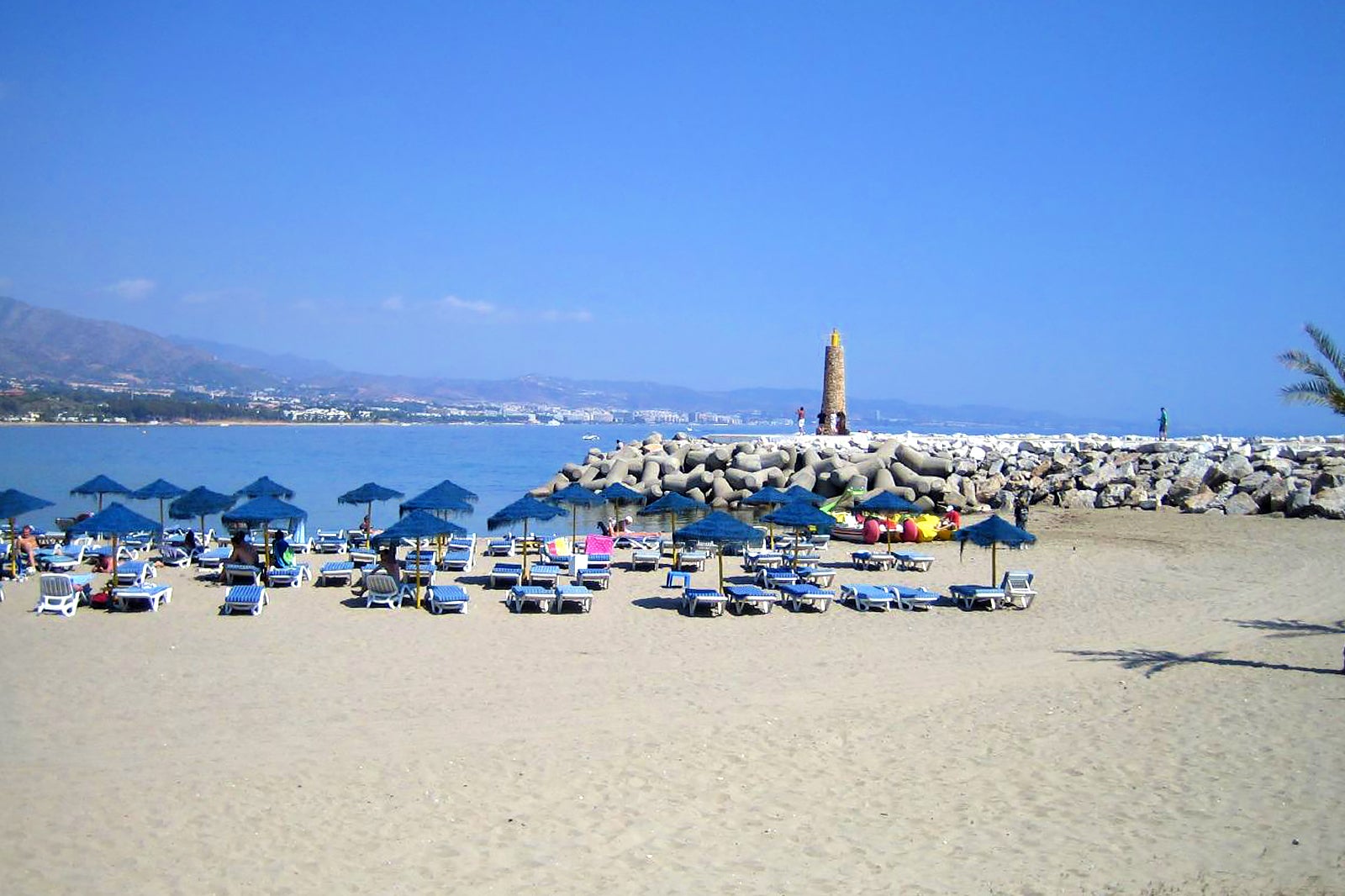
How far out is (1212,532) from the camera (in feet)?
71.8

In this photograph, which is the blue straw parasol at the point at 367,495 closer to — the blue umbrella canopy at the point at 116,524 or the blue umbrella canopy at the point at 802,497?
the blue umbrella canopy at the point at 116,524

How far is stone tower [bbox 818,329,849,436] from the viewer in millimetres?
39906

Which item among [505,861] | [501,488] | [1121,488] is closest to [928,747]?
[505,861]

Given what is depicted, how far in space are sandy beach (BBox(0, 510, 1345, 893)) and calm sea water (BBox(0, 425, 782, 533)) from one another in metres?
18.3

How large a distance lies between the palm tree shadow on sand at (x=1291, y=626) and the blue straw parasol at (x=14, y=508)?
57.4ft

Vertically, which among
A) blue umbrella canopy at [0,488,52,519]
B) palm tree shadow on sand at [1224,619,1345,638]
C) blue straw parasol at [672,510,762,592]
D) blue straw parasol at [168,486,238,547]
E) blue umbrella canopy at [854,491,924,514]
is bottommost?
→ palm tree shadow on sand at [1224,619,1345,638]

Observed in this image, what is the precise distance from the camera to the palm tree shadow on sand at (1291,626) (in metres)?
12.4

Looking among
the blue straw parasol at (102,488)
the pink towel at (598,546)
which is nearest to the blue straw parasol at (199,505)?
the blue straw parasol at (102,488)

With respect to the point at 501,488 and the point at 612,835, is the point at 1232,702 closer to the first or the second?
the point at 612,835

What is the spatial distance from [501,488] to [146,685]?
37.5 metres

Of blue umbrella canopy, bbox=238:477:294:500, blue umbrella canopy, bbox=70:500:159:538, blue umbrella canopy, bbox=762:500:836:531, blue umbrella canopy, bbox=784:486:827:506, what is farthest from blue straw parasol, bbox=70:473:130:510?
blue umbrella canopy, bbox=784:486:827:506

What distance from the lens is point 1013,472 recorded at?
32094mm

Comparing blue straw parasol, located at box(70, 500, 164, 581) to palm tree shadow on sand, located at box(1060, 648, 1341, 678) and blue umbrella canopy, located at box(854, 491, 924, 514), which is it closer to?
blue umbrella canopy, located at box(854, 491, 924, 514)

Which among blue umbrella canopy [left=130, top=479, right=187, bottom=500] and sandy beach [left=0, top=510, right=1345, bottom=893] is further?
blue umbrella canopy [left=130, top=479, right=187, bottom=500]
